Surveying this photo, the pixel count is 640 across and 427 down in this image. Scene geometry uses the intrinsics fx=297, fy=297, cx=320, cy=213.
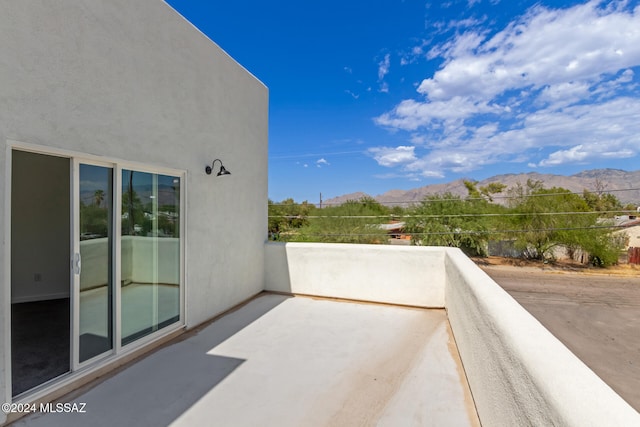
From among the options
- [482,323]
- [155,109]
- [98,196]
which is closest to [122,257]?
[98,196]

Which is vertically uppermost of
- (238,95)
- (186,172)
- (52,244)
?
(238,95)

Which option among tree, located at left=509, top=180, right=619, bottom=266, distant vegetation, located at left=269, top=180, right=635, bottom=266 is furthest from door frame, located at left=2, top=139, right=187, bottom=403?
tree, located at left=509, top=180, right=619, bottom=266

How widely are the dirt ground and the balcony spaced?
449 cm

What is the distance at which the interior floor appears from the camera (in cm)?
264

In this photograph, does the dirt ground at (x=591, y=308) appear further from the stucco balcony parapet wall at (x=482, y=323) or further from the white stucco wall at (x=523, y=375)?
the white stucco wall at (x=523, y=375)

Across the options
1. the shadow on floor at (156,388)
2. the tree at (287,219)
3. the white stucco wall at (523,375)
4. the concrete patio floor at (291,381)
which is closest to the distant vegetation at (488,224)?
the tree at (287,219)

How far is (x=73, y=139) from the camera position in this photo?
102 inches

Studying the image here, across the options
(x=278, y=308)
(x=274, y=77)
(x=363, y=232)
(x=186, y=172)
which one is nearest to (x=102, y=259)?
(x=186, y=172)

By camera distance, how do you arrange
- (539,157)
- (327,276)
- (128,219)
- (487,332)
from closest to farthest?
(487,332), (128,219), (327,276), (539,157)

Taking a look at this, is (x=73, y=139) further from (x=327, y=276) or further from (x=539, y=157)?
(x=539, y=157)

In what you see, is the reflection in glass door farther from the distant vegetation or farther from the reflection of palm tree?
the distant vegetation

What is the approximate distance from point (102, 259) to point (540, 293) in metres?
14.9

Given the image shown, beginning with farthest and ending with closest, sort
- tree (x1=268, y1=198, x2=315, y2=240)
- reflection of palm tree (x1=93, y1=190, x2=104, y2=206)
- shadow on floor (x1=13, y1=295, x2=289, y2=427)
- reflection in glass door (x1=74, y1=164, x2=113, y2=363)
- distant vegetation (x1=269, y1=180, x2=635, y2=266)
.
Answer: tree (x1=268, y1=198, x2=315, y2=240)
distant vegetation (x1=269, y1=180, x2=635, y2=266)
reflection of palm tree (x1=93, y1=190, x2=104, y2=206)
reflection in glass door (x1=74, y1=164, x2=113, y2=363)
shadow on floor (x1=13, y1=295, x2=289, y2=427)

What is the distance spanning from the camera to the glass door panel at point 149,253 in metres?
3.23
